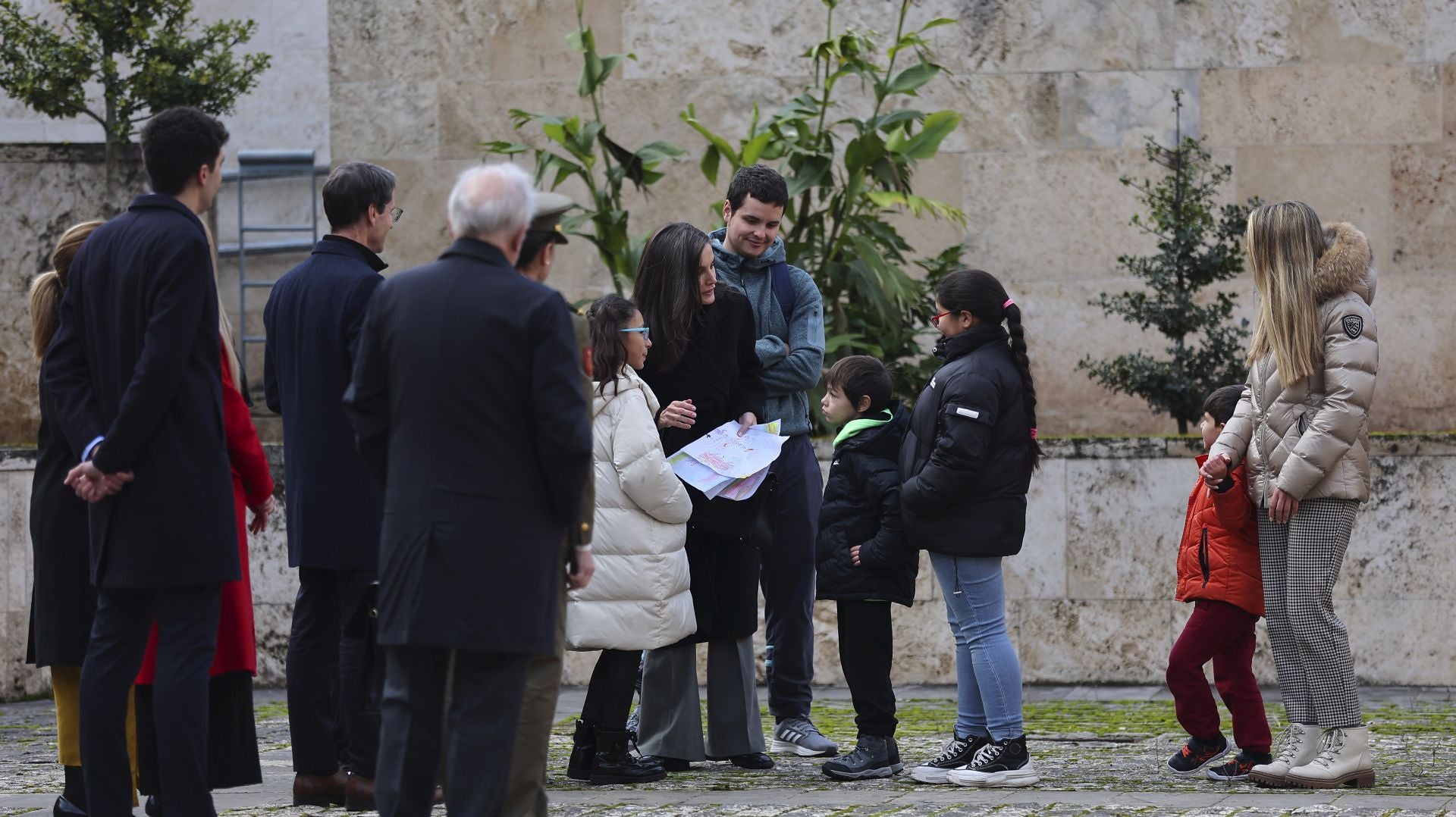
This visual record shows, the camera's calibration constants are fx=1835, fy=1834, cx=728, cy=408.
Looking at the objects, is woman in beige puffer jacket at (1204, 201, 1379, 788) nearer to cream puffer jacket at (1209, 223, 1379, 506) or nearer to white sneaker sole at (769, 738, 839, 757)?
cream puffer jacket at (1209, 223, 1379, 506)

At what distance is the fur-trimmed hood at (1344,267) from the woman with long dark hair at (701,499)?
6.17 feet

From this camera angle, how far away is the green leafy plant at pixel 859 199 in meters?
9.06

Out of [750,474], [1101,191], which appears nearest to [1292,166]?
[1101,191]

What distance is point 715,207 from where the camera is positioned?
9664 mm

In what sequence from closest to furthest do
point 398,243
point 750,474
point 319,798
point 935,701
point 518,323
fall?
point 518,323 → point 319,798 → point 750,474 → point 935,701 → point 398,243

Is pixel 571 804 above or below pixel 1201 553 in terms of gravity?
below

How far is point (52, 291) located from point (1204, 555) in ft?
12.4

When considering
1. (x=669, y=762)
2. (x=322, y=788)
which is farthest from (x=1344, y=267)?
(x=322, y=788)

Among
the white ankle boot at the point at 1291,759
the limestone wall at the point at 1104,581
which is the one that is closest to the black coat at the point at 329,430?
the white ankle boot at the point at 1291,759

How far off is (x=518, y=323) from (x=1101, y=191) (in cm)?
682

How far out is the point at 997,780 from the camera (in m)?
5.82

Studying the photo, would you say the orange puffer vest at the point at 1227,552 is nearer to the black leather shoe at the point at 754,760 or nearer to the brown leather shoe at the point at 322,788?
the black leather shoe at the point at 754,760

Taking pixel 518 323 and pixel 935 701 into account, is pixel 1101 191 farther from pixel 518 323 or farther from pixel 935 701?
pixel 518 323

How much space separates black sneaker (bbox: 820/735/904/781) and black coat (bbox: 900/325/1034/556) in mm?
675
